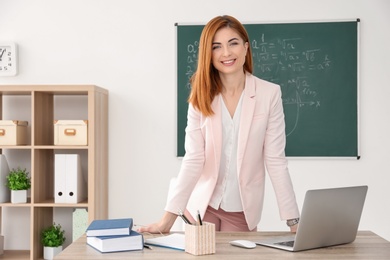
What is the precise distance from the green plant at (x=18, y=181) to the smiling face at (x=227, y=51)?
199 cm

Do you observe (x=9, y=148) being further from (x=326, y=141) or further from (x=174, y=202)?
(x=326, y=141)

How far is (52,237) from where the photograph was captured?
3.71 metres

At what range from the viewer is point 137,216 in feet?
12.9

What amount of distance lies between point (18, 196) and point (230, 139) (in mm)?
1935

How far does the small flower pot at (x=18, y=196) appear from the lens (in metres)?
3.70

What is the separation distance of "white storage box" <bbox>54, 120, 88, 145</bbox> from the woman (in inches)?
56.6

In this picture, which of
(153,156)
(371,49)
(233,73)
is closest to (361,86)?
(371,49)

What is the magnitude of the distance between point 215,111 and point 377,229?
2043 mm

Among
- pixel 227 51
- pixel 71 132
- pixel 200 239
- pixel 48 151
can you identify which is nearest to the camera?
pixel 200 239

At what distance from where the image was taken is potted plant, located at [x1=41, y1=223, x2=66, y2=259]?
3.70m

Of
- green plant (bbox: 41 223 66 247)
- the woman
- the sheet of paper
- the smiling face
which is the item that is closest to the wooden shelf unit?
green plant (bbox: 41 223 66 247)

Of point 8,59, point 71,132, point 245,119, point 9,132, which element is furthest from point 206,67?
point 8,59

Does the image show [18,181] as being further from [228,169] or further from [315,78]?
[315,78]

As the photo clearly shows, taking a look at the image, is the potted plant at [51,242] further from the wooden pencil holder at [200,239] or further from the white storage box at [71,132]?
the wooden pencil holder at [200,239]
